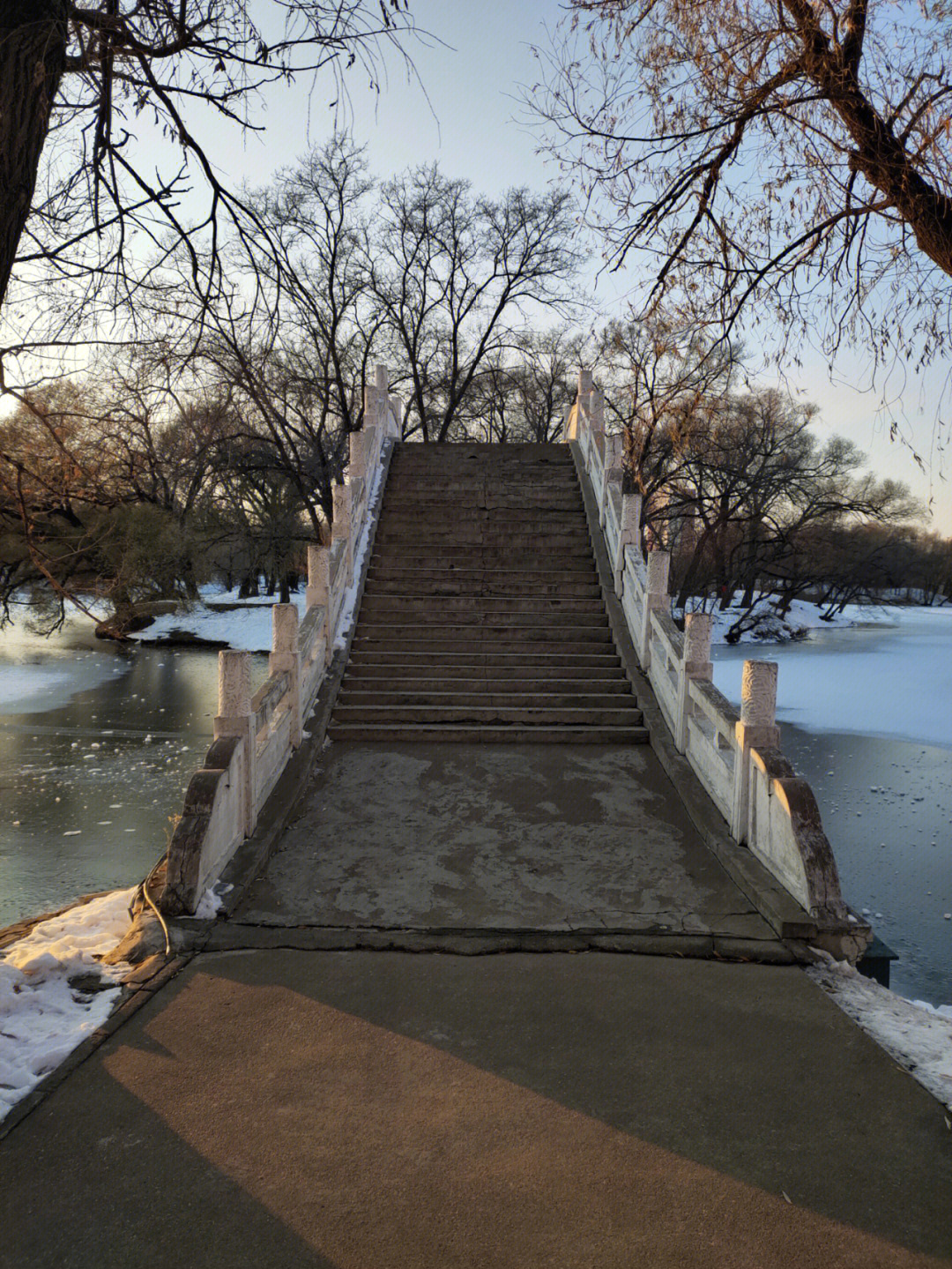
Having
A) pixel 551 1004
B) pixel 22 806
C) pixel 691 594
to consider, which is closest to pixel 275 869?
pixel 551 1004

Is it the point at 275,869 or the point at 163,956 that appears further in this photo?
the point at 275,869

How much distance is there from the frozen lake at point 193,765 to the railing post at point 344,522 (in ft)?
14.9

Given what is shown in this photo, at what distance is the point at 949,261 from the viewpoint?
4926 millimetres

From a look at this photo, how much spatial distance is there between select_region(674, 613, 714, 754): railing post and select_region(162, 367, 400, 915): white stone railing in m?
3.71

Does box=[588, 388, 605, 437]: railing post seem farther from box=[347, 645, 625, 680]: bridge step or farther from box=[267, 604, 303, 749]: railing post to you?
box=[267, 604, 303, 749]: railing post

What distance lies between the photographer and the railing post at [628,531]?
11648 millimetres

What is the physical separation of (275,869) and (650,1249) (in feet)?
13.6

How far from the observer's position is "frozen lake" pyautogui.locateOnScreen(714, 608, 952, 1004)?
28.8 feet

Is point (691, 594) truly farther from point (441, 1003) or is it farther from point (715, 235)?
point (441, 1003)

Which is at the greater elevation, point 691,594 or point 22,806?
point 691,594

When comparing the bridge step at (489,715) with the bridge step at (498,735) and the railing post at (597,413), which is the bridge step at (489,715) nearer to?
the bridge step at (498,735)

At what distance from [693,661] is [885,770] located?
9.02 m

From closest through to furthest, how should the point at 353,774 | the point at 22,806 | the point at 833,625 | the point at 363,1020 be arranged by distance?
the point at 363,1020, the point at 353,774, the point at 22,806, the point at 833,625

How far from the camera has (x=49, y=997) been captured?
4.52m
